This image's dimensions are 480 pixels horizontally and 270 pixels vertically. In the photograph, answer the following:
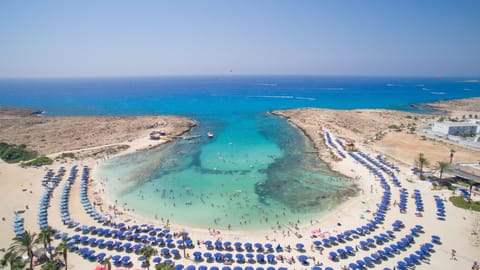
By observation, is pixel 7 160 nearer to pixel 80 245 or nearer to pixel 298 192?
pixel 80 245

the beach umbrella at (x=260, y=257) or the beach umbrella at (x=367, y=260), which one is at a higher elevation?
the beach umbrella at (x=367, y=260)

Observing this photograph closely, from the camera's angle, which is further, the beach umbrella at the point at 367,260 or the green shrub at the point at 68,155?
the green shrub at the point at 68,155

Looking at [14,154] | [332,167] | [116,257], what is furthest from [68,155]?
[332,167]

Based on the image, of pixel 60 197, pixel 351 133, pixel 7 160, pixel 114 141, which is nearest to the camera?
pixel 60 197

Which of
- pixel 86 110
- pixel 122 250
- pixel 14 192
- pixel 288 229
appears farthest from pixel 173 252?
pixel 86 110

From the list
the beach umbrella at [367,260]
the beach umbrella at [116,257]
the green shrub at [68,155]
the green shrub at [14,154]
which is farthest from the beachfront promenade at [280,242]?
the green shrub at [14,154]

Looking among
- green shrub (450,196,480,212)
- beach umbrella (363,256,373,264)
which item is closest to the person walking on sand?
beach umbrella (363,256,373,264)

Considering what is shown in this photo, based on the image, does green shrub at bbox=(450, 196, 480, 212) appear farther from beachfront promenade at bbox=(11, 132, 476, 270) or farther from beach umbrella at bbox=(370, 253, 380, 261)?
beach umbrella at bbox=(370, 253, 380, 261)

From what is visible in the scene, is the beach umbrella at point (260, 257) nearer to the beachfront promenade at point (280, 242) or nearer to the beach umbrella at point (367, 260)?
the beachfront promenade at point (280, 242)
